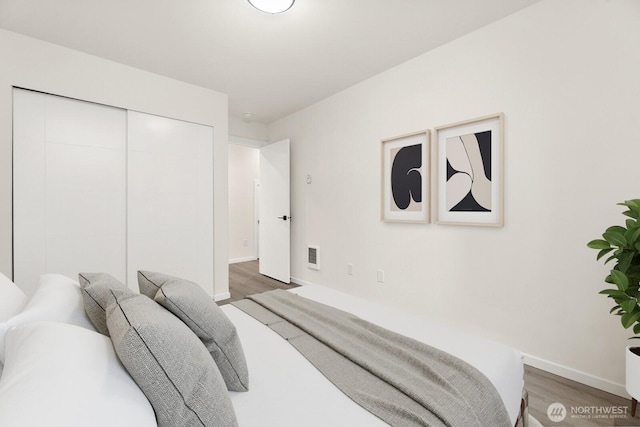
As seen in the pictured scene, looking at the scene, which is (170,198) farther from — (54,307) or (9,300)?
(54,307)

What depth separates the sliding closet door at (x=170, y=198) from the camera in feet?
10.3

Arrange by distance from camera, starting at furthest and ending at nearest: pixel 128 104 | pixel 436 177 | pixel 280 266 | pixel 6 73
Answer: pixel 280 266, pixel 128 104, pixel 436 177, pixel 6 73

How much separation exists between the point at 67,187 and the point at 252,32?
7.09ft

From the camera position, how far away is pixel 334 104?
384 centimetres

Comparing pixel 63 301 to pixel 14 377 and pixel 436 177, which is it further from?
pixel 436 177

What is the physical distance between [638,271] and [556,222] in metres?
0.62

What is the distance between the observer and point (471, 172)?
99.9 inches

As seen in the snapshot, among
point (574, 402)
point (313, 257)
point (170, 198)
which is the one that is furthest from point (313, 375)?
point (313, 257)

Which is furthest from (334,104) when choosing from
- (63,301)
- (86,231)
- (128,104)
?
(63,301)

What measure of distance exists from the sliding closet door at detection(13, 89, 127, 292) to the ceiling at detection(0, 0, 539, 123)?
2.05ft

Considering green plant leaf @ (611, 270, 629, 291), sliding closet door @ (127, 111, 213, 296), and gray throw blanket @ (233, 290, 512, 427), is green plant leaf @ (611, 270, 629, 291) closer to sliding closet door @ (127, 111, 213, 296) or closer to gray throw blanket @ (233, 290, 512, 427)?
gray throw blanket @ (233, 290, 512, 427)

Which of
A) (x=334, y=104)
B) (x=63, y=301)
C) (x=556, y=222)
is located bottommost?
(x=63, y=301)

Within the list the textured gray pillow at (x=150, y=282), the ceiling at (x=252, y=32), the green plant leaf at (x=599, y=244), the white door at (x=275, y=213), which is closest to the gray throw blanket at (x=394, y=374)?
the textured gray pillow at (x=150, y=282)

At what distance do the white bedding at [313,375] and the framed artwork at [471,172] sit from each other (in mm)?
1251
